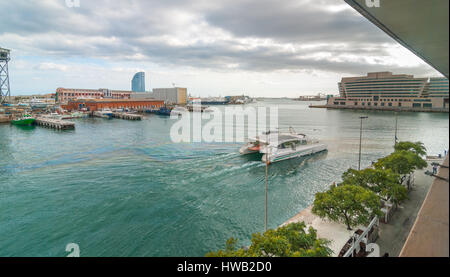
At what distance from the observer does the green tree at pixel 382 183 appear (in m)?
7.98

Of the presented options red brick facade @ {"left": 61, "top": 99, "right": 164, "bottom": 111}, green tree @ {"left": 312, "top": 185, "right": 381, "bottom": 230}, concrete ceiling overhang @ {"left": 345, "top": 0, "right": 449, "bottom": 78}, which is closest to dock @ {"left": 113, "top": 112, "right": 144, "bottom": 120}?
red brick facade @ {"left": 61, "top": 99, "right": 164, "bottom": 111}

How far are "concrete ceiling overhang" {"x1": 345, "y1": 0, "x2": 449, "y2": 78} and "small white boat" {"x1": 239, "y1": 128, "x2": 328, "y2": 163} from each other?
44.9ft

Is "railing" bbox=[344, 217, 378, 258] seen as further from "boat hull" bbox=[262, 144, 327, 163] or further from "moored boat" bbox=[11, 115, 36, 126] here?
"moored boat" bbox=[11, 115, 36, 126]

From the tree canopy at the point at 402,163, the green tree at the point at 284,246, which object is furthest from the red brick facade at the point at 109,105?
the green tree at the point at 284,246

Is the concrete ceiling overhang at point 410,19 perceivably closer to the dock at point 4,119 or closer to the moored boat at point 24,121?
the moored boat at point 24,121

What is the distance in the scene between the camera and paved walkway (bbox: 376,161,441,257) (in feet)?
20.9

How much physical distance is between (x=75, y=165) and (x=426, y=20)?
16.6 meters

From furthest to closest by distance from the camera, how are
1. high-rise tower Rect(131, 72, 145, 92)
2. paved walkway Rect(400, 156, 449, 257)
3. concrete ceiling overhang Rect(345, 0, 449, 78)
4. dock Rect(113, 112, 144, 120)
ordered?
high-rise tower Rect(131, 72, 145, 92)
dock Rect(113, 112, 144, 120)
concrete ceiling overhang Rect(345, 0, 449, 78)
paved walkway Rect(400, 156, 449, 257)

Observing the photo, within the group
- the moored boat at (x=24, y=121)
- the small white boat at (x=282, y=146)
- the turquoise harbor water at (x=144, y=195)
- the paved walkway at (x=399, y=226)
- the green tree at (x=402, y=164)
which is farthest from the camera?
the moored boat at (x=24, y=121)

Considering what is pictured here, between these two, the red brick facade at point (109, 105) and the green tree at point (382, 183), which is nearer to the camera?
the green tree at point (382, 183)

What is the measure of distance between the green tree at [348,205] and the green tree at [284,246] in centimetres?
179

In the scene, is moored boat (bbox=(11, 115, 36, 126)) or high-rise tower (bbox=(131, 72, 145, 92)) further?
high-rise tower (bbox=(131, 72, 145, 92))
